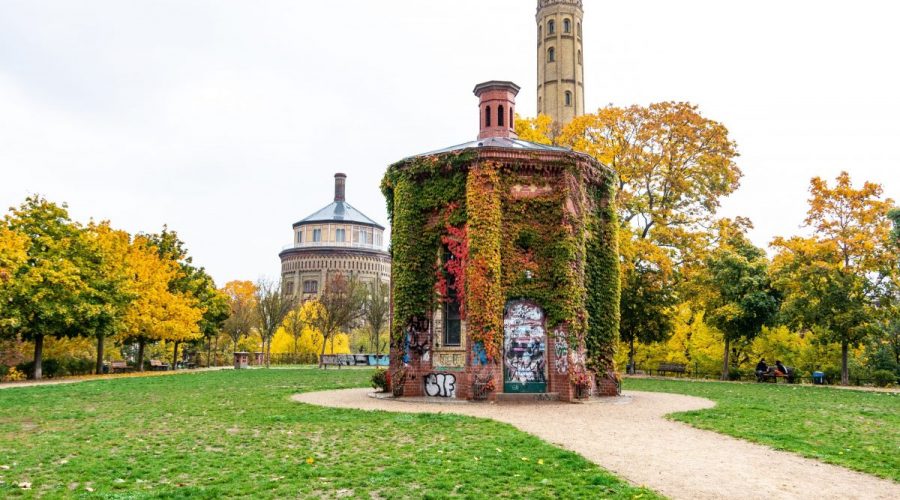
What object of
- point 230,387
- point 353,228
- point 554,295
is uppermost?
point 353,228

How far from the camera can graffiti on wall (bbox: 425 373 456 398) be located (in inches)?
828

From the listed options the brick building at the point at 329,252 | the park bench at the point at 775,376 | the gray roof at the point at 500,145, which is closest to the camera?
the gray roof at the point at 500,145

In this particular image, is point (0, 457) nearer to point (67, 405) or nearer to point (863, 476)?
point (67, 405)

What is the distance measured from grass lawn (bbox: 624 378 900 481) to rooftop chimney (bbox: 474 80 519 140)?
39.9ft

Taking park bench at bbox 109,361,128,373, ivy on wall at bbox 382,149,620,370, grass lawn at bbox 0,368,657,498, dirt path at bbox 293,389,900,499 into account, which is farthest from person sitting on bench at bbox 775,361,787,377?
park bench at bbox 109,361,128,373

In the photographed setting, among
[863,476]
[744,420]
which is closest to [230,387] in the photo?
[744,420]

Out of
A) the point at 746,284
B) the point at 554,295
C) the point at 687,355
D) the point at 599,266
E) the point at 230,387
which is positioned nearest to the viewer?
the point at 554,295

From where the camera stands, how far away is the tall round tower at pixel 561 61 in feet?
251

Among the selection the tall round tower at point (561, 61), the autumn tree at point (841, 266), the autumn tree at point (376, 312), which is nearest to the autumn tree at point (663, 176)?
the autumn tree at point (841, 266)

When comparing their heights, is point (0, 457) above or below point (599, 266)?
below

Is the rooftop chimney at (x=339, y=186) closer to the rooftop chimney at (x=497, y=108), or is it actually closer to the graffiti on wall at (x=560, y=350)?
the rooftop chimney at (x=497, y=108)

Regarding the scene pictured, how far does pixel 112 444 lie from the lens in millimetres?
11484

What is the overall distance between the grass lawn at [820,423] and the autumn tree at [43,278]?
2691 centimetres

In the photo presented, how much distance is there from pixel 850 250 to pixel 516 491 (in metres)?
27.0
